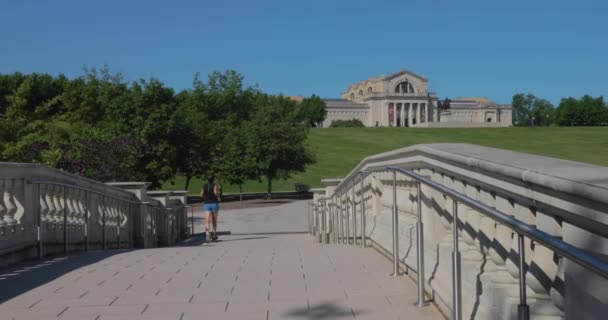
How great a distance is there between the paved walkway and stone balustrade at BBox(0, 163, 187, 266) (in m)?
0.54

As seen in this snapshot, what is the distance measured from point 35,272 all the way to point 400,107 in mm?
162459

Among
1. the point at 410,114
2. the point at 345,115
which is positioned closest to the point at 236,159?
the point at 410,114

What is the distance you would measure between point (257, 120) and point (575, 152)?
4690cm

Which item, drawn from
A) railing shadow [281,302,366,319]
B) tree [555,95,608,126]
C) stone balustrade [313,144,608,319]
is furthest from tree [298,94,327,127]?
railing shadow [281,302,366,319]

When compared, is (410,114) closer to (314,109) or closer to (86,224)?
(314,109)

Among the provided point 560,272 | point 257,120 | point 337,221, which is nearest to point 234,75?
point 257,120

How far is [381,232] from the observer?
28.3 feet

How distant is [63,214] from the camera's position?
33.7 ft

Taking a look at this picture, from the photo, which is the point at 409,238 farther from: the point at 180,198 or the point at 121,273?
the point at 180,198

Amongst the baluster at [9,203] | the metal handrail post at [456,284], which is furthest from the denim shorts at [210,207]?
the metal handrail post at [456,284]

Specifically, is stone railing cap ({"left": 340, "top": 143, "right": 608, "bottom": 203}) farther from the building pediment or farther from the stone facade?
the building pediment

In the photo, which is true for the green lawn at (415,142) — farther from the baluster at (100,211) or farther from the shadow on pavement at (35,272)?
the shadow on pavement at (35,272)

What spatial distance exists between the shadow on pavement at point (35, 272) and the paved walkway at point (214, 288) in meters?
0.01

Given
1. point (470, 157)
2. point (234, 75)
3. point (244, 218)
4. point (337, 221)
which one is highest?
point (234, 75)
